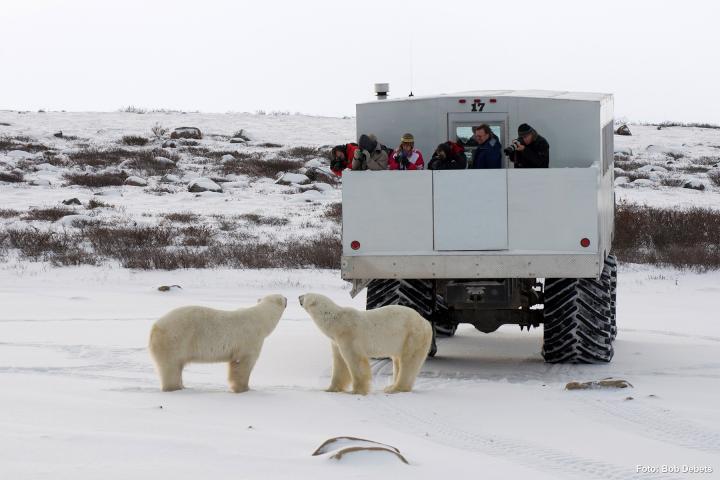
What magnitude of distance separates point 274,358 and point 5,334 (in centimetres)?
310

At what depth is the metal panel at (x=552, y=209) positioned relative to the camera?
9.18 metres

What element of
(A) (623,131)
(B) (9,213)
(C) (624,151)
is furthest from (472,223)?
(A) (623,131)

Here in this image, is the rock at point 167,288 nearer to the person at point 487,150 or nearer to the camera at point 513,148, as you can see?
the person at point 487,150

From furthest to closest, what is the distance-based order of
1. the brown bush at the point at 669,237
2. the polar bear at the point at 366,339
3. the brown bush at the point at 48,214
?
the brown bush at the point at 48,214 < the brown bush at the point at 669,237 < the polar bear at the point at 366,339

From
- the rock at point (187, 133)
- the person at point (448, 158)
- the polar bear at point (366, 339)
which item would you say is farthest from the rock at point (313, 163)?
the polar bear at point (366, 339)

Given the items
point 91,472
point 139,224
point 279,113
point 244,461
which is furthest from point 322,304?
point 279,113

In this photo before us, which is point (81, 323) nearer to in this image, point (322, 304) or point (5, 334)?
point (5, 334)

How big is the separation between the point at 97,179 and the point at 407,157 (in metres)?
20.9

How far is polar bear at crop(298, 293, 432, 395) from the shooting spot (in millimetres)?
8031

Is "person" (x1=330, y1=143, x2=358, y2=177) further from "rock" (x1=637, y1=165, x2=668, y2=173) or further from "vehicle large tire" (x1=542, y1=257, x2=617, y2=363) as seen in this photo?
"rock" (x1=637, y1=165, x2=668, y2=173)

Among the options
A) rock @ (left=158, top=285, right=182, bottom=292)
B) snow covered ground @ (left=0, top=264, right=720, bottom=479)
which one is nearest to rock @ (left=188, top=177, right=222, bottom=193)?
rock @ (left=158, top=285, right=182, bottom=292)

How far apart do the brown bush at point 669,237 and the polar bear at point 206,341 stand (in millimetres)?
11220

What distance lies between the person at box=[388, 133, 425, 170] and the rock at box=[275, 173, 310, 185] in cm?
1986

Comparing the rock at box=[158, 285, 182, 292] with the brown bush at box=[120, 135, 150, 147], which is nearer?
the rock at box=[158, 285, 182, 292]
